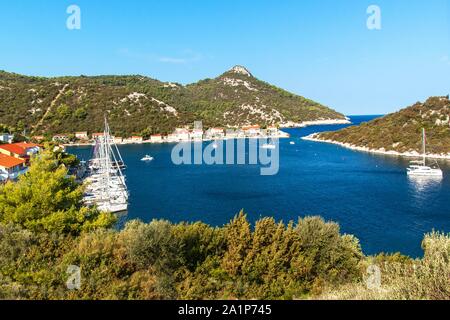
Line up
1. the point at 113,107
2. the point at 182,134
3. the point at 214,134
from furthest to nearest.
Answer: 1. the point at 113,107
2. the point at 214,134
3. the point at 182,134

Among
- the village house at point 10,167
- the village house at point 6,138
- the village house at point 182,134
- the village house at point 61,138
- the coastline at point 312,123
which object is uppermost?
the coastline at point 312,123

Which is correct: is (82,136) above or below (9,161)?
above

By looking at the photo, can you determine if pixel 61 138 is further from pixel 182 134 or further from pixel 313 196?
pixel 313 196

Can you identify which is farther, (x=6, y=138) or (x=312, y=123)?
(x=312, y=123)

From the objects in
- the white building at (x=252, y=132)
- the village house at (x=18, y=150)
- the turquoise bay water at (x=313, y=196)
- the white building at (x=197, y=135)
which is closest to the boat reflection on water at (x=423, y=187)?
the turquoise bay water at (x=313, y=196)

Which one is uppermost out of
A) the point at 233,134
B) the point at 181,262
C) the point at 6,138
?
the point at 233,134

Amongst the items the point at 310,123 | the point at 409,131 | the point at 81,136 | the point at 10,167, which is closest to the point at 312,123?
the point at 310,123

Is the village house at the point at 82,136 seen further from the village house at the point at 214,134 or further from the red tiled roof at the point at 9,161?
the red tiled roof at the point at 9,161
